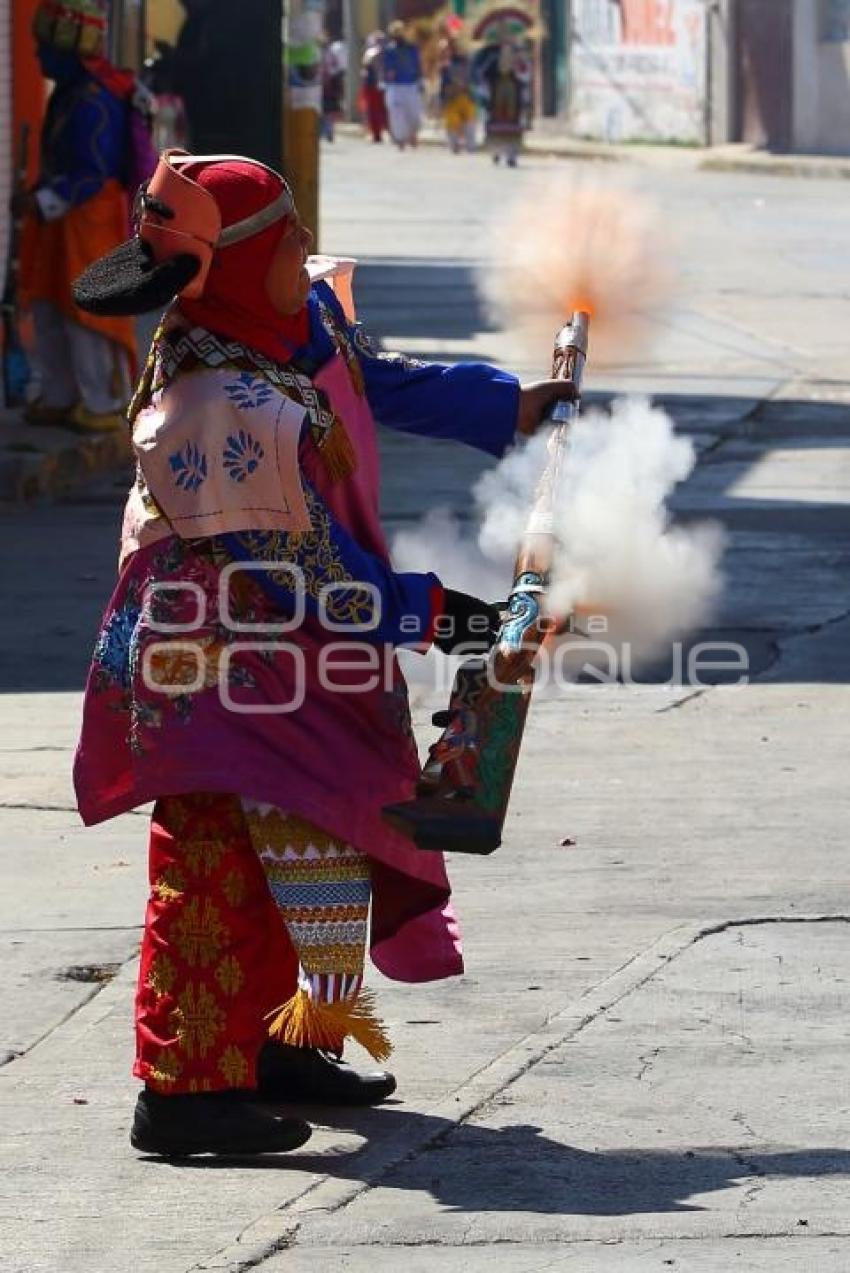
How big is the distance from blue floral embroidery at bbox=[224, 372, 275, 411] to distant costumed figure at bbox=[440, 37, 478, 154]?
143 feet

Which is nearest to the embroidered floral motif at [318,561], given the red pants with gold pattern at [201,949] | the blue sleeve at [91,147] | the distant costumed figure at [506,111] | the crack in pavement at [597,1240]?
the red pants with gold pattern at [201,949]

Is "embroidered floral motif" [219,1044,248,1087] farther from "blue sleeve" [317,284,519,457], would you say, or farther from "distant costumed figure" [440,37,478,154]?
"distant costumed figure" [440,37,478,154]

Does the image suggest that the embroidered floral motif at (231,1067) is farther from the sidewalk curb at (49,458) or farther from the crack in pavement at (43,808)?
the sidewalk curb at (49,458)

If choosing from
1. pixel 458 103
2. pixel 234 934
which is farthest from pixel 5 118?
pixel 458 103

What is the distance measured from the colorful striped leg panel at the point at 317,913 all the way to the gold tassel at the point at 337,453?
1.80 feet

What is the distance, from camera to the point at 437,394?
4.92 m

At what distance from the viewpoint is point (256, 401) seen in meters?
4.52

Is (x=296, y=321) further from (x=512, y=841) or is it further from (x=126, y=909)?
(x=512, y=841)

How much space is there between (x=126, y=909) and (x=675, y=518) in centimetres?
556

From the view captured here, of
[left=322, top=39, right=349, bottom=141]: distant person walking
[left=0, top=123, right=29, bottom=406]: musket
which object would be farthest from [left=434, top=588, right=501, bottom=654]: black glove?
[left=322, top=39, right=349, bottom=141]: distant person walking

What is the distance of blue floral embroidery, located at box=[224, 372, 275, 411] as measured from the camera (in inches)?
178

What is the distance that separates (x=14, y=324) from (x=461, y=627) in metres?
9.05

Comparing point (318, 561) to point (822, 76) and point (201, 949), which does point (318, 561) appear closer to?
point (201, 949)

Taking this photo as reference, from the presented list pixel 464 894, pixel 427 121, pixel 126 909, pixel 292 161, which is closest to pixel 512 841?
pixel 464 894
